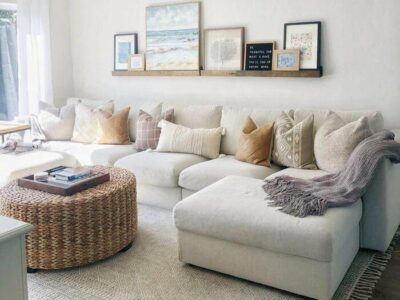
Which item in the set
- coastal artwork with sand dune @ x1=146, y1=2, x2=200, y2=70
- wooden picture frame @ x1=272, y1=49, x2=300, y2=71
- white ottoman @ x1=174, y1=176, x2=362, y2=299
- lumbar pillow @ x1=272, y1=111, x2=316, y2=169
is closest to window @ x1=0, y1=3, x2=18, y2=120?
coastal artwork with sand dune @ x1=146, y1=2, x2=200, y2=70

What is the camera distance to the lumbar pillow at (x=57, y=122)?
4.67 metres

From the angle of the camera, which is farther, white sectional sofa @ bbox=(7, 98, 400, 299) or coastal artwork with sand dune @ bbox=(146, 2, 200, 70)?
coastal artwork with sand dune @ bbox=(146, 2, 200, 70)

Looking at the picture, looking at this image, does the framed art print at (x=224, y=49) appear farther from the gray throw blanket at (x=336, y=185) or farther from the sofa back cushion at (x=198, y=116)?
the gray throw blanket at (x=336, y=185)

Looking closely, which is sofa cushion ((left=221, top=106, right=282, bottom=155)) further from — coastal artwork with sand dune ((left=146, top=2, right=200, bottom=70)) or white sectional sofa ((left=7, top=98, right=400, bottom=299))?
coastal artwork with sand dune ((left=146, top=2, right=200, bottom=70))

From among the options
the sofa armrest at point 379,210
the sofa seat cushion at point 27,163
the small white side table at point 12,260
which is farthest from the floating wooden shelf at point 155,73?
the small white side table at point 12,260

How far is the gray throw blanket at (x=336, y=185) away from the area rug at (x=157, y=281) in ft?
1.46

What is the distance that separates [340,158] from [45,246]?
1.99 meters

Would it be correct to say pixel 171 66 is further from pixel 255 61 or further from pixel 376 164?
pixel 376 164

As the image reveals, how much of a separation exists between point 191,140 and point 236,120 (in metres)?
0.42

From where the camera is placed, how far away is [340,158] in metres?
3.10

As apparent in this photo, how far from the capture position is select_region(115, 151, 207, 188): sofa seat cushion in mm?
3557

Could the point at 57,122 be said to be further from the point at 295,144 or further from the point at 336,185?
the point at 336,185

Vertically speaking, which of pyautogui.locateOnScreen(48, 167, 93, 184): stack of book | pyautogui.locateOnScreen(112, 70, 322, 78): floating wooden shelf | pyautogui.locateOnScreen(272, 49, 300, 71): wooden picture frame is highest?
pyautogui.locateOnScreen(272, 49, 300, 71): wooden picture frame

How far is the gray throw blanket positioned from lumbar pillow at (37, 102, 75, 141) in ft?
8.55
